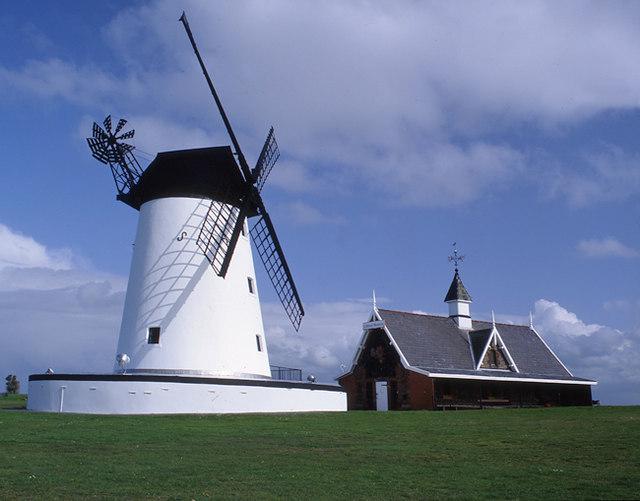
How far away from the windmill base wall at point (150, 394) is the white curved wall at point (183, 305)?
1.56 metres

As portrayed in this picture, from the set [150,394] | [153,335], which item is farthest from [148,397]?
[153,335]

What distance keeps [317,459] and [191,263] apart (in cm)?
1557

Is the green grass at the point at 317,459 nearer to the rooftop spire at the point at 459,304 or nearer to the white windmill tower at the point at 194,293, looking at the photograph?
the white windmill tower at the point at 194,293

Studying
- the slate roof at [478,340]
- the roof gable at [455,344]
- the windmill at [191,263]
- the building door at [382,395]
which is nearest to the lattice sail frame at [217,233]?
the windmill at [191,263]

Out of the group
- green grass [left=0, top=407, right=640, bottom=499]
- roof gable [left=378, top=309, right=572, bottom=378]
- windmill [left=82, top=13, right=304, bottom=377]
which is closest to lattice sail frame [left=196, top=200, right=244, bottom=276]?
windmill [left=82, top=13, right=304, bottom=377]

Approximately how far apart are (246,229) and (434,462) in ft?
63.5

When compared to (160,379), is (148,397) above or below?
below

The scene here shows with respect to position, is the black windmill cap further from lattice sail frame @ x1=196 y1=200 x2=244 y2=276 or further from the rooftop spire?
lattice sail frame @ x1=196 y1=200 x2=244 y2=276

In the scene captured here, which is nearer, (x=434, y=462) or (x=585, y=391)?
(x=434, y=462)

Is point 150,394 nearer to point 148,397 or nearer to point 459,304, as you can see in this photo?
point 148,397

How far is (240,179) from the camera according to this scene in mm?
30312

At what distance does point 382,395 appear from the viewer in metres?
37.8

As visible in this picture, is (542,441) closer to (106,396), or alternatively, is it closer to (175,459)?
(175,459)

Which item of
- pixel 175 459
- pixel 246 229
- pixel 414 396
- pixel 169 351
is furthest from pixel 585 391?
pixel 175 459
